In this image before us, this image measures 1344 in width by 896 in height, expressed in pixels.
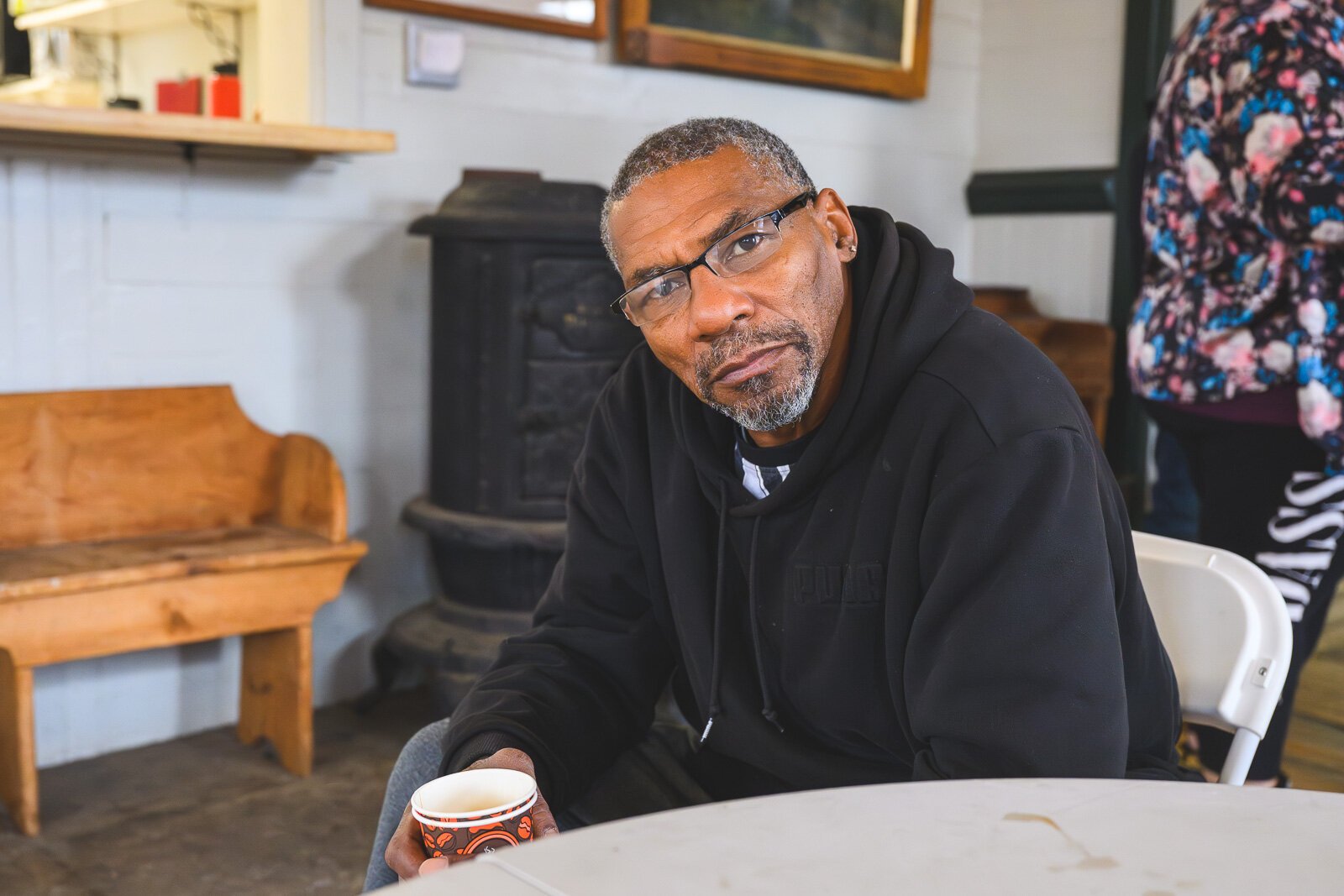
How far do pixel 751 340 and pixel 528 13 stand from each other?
2136mm

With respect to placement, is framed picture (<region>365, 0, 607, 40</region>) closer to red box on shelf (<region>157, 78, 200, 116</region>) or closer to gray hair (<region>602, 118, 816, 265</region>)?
red box on shelf (<region>157, 78, 200, 116</region>)

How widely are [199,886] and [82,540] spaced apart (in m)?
0.84

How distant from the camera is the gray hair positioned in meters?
1.37

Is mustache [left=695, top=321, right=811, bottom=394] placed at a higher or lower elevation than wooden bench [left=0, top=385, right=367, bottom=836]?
higher

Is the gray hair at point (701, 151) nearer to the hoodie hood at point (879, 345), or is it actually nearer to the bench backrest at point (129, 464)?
the hoodie hood at point (879, 345)

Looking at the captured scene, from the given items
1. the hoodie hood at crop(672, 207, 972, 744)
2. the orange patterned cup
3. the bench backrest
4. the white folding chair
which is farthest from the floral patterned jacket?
the bench backrest

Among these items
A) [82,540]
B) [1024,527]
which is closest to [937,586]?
[1024,527]

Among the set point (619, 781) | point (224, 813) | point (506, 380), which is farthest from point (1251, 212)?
point (224, 813)

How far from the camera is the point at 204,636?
2.60 m

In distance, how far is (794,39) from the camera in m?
3.82

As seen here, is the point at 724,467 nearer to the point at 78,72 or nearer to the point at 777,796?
the point at 777,796

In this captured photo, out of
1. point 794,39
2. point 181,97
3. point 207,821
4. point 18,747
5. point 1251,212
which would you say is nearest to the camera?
point 1251,212

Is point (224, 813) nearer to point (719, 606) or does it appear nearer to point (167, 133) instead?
point (167, 133)

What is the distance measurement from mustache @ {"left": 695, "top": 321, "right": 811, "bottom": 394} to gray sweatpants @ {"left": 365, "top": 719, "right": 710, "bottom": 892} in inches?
18.2
